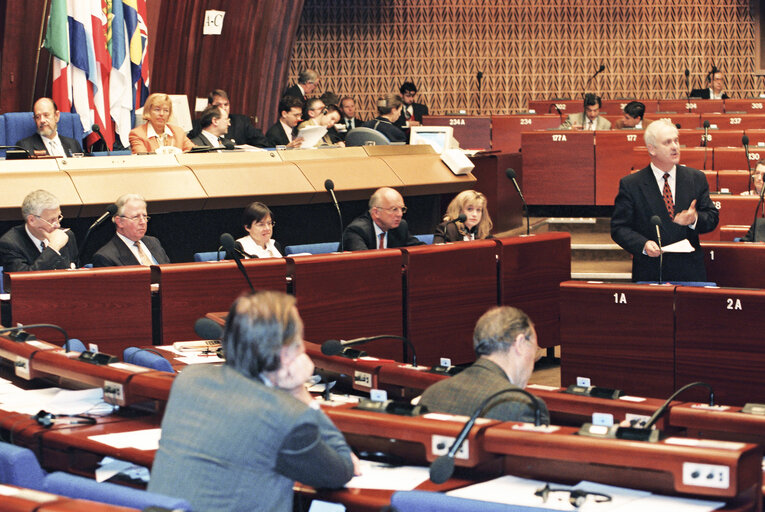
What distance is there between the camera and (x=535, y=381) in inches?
231

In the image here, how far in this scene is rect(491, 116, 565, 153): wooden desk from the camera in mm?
11695

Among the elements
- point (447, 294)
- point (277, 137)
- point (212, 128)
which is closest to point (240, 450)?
point (447, 294)

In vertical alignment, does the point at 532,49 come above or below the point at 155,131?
above

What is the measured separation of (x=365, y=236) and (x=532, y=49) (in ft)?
34.1

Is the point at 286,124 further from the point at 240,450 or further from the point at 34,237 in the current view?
the point at 240,450

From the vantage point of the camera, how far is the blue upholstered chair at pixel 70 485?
1982 mm

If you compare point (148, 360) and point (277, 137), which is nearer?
point (148, 360)

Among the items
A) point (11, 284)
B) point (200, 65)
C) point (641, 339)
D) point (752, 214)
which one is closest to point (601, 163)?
point (752, 214)

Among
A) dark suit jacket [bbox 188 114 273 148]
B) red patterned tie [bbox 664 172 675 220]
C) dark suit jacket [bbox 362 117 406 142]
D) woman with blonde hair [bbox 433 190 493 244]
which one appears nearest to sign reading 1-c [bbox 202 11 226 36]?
dark suit jacket [bbox 188 114 273 148]

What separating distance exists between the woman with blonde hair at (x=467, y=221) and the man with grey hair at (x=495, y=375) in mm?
3169

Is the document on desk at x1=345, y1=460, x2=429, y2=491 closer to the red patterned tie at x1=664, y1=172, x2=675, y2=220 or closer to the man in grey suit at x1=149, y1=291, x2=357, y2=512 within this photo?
the man in grey suit at x1=149, y1=291, x2=357, y2=512

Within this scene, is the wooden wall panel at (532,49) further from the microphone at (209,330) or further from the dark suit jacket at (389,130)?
the microphone at (209,330)

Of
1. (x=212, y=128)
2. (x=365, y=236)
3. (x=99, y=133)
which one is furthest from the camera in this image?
(x=212, y=128)

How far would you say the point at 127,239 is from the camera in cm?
517
